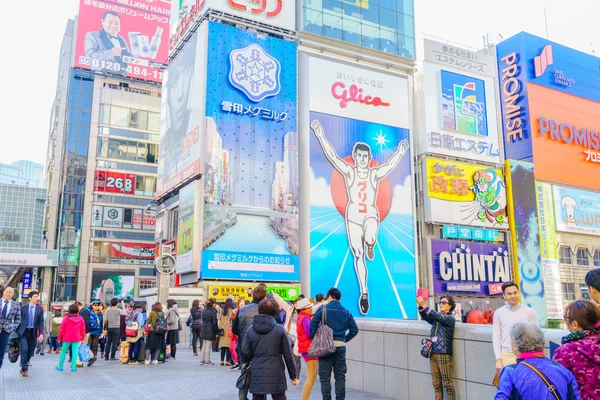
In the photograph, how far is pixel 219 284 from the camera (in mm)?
35125

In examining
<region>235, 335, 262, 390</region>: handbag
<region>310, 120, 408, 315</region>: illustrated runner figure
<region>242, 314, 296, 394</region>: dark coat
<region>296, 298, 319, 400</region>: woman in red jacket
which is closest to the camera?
<region>242, 314, 296, 394</region>: dark coat

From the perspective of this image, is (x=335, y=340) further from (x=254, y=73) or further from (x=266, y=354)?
(x=254, y=73)

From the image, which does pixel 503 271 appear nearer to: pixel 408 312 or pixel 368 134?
pixel 408 312

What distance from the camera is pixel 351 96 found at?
141 feet

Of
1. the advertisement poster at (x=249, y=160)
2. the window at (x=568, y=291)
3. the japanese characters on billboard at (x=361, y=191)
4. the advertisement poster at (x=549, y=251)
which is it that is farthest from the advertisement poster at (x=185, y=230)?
the window at (x=568, y=291)

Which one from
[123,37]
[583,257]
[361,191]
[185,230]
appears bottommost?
[583,257]

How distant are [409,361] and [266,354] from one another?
13.2 ft

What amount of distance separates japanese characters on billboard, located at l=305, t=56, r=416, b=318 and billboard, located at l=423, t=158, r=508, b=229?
3570 millimetres

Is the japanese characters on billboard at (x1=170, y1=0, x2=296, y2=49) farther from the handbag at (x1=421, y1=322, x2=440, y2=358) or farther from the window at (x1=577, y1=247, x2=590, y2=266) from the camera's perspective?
the handbag at (x1=421, y1=322, x2=440, y2=358)

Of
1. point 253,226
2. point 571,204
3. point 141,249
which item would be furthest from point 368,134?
point 141,249

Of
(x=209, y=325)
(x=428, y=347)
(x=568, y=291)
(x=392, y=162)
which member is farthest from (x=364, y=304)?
(x=428, y=347)

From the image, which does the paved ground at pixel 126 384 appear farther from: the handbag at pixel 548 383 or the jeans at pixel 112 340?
the handbag at pixel 548 383

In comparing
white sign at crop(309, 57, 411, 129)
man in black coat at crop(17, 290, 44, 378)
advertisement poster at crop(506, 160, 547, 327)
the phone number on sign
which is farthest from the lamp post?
the phone number on sign

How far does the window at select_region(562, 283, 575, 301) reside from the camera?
5275 centimetres
